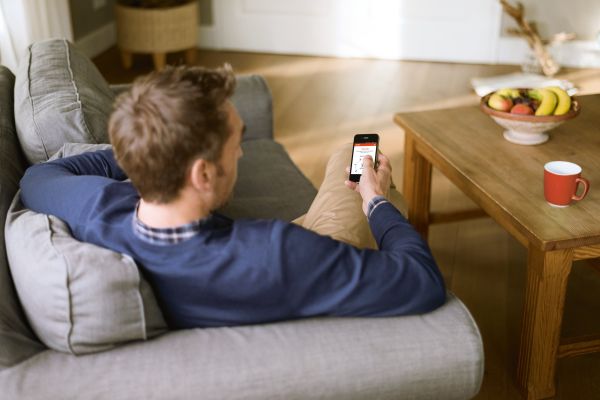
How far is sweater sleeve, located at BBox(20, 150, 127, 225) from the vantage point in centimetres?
144

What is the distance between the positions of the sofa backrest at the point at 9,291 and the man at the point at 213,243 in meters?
0.16

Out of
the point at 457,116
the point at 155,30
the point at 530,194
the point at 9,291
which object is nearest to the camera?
the point at 9,291

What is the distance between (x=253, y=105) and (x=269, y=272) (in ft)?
4.64

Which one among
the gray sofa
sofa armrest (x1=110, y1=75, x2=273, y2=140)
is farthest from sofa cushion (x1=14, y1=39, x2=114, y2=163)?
the gray sofa

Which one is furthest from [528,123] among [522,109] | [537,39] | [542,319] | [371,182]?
[537,39]

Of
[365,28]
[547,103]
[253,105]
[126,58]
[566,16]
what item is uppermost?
[547,103]

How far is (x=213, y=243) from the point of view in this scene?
48.3 inches

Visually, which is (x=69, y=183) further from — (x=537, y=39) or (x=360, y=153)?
(x=537, y=39)

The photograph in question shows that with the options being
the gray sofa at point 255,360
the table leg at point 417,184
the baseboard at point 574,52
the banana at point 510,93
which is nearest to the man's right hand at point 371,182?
the gray sofa at point 255,360

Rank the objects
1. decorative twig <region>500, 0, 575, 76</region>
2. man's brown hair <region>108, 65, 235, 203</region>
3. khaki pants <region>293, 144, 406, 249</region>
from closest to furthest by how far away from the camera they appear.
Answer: man's brown hair <region>108, 65, 235, 203</region> → khaki pants <region>293, 144, 406, 249</region> → decorative twig <region>500, 0, 575, 76</region>

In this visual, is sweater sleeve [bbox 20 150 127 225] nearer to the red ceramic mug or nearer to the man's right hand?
the man's right hand

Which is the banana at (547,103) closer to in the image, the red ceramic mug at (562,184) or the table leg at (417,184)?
the red ceramic mug at (562,184)

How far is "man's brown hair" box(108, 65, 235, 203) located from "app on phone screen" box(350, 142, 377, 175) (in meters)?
0.51

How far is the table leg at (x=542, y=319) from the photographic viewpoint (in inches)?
68.9
